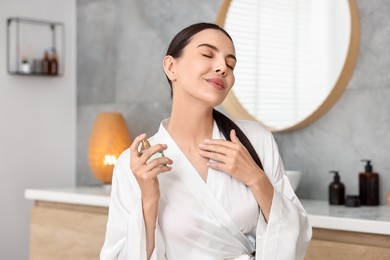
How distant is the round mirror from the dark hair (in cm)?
107

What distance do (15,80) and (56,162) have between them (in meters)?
→ 0.55

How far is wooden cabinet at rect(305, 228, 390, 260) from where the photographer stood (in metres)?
2.27

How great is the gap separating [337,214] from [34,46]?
2181 millimetres

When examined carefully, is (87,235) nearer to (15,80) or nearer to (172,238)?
(15,80)

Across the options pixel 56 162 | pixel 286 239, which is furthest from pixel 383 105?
pixel 56 162

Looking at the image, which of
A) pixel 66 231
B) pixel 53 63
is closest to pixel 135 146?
pixel 66 231

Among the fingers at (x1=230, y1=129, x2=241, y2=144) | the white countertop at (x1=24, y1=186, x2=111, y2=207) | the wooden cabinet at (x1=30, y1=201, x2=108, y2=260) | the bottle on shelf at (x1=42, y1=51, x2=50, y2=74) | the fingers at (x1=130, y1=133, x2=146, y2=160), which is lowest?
the wooden cabinet at (x1=30, y1=201, x2=108, y2=260)


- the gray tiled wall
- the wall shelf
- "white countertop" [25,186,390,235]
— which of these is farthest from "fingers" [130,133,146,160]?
the wall shelf

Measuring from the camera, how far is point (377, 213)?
2498 millimetres

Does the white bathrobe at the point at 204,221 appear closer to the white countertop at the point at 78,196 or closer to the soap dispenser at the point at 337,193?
the soap dispenser at the point at 337,193

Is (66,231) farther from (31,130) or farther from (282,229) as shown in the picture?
(282,229)

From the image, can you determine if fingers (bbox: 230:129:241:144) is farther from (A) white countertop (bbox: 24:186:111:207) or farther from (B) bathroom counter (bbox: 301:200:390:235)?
(A) white countertop (bbox: 24:186:111:207)

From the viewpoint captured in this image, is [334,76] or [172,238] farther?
[334,76]

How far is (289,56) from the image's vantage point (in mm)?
3080
